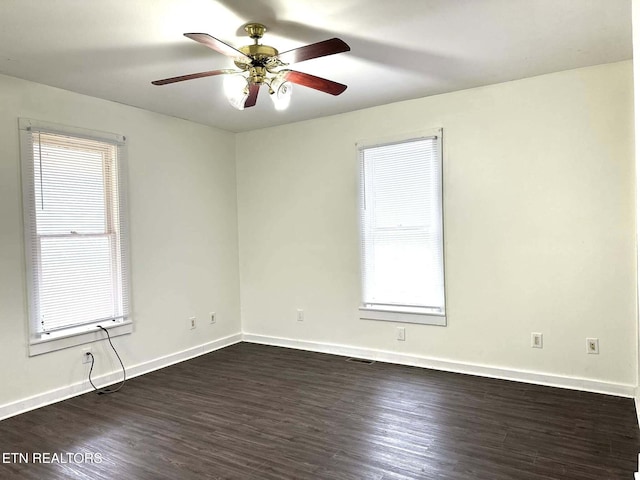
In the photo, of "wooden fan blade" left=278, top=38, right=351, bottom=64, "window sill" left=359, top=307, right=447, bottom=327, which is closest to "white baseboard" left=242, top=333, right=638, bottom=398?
"window sill" left=359, top=307, right=447, bottom=327

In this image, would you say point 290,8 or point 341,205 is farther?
point 341,205

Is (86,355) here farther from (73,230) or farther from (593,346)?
(593,346)

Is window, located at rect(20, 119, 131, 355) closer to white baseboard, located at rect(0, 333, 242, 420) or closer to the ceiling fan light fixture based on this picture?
white baseboard, located at rect(0, 333, 242, 420)

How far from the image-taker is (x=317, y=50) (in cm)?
231

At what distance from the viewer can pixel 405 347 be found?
425 centimetres

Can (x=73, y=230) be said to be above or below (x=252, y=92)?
below

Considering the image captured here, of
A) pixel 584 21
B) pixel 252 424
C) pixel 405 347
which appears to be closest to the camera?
pixel 584 21

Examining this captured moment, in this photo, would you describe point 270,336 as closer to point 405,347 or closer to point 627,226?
point 405,347

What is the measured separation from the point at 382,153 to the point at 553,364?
2368 millimetres

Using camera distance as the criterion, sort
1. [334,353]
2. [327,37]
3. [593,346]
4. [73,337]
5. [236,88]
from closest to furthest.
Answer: [236,88] < [327,37] < [593,346] < [73,337] < [334,353]

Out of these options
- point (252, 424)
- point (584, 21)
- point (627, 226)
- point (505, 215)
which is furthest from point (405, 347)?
point (584, 21)

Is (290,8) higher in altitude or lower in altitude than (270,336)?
higher

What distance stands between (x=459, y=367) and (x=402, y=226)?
138 centimetres

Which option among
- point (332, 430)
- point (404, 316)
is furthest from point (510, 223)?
point (332, 430)
